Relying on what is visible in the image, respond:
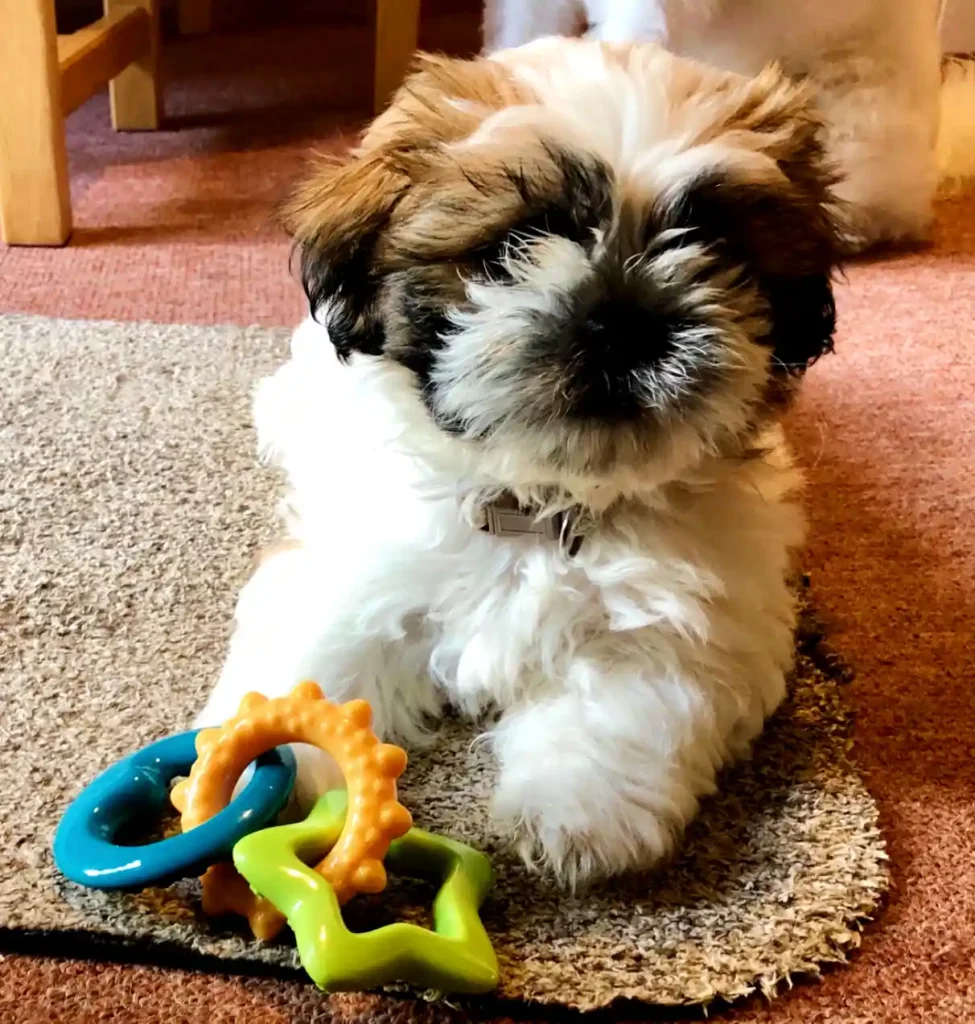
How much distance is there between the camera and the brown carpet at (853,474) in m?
0.86

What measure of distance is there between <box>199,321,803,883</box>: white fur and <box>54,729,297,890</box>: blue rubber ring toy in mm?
92

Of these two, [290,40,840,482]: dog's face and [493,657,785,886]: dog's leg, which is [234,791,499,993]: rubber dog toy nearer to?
[493,657,785,886]: dog's leg

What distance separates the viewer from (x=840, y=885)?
963 mm

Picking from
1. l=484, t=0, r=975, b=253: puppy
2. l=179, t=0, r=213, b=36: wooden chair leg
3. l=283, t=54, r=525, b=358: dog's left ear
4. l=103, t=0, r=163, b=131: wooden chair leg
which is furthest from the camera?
l=179, t=0, r=213, b=36: wooden chair leg

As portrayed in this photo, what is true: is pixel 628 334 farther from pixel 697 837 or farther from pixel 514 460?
pixel 697 837

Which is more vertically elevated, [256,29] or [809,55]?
[809,55]

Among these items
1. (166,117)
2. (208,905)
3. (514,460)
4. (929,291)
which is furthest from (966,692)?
(166,117)

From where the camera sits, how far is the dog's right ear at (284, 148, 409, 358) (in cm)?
99

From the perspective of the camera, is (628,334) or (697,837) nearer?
(628,334)

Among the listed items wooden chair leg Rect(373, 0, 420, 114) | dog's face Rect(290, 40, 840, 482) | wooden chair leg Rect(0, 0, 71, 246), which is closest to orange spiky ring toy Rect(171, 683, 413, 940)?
dog's face Rect(290, 40, 840, 482)

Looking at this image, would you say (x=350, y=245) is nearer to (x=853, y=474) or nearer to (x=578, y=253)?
(x=578, y=253)

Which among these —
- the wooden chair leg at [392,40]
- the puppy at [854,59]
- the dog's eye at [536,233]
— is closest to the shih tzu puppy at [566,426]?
the dog's eye at [536,233]

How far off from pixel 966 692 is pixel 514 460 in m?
0.58

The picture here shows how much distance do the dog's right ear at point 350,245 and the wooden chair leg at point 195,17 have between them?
114 inches
